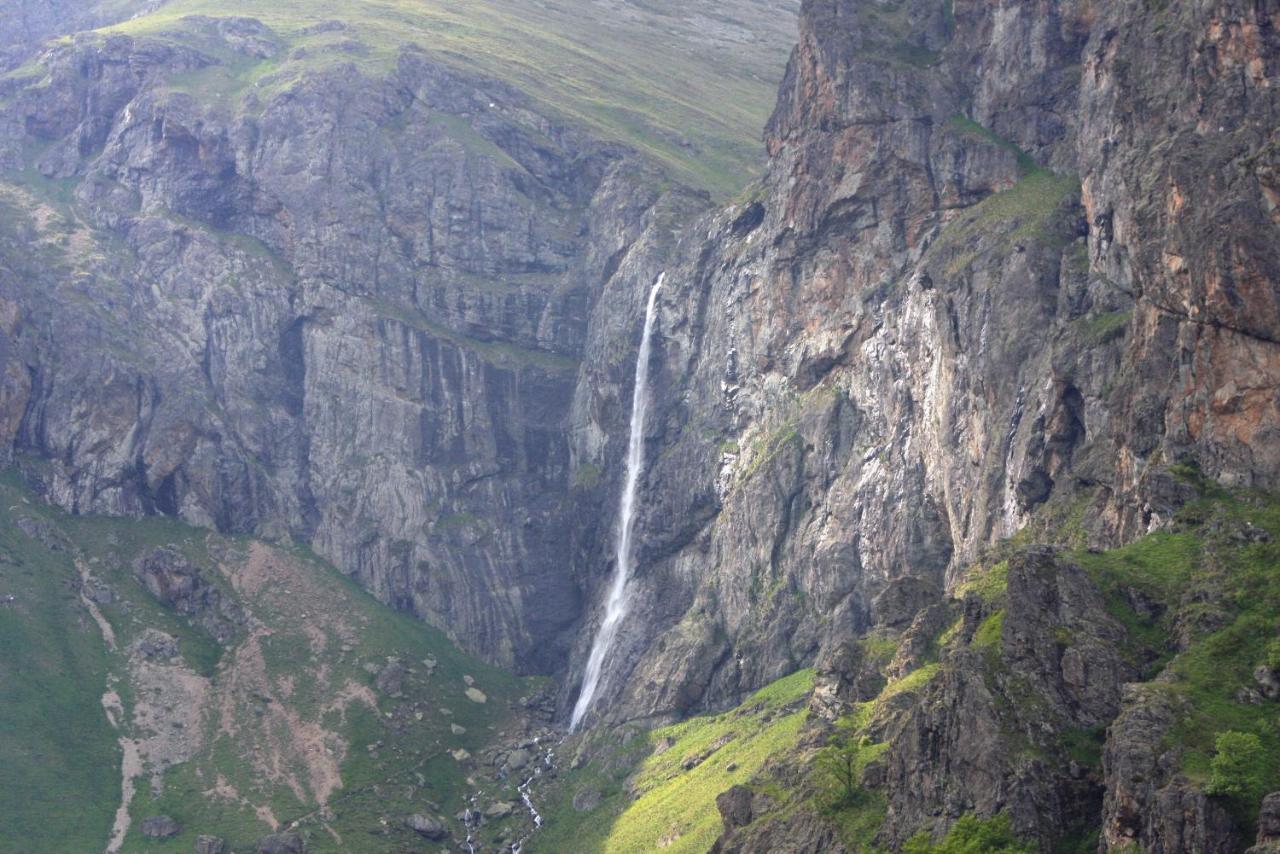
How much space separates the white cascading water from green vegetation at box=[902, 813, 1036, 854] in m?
82.2

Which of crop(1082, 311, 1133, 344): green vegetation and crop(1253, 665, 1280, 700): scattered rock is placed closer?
crop(1253, 665, 1280, 700): scattered rock

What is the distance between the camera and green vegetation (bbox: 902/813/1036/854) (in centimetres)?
6881

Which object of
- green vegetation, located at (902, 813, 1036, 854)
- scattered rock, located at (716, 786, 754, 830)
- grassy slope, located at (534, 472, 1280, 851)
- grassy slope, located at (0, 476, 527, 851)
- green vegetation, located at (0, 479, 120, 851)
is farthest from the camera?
grassy slope, located at (0, 476, 527, 851)

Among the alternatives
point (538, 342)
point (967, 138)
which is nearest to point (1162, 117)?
point (967, 138)

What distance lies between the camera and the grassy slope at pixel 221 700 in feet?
441

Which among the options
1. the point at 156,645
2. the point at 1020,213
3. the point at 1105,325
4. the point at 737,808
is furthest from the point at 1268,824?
the point at 156,645

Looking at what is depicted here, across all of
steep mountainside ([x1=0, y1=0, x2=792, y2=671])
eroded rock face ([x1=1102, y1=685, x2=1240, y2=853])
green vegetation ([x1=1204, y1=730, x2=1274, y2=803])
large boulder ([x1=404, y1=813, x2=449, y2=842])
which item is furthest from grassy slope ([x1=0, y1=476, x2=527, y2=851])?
green vegetation ([x1=1204, y1=730, x2=1274, y2=803])

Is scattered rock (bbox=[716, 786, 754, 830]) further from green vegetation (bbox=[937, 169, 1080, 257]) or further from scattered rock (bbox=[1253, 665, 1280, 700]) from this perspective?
green vegetation (bbox=[937, 169, 1080, 257])

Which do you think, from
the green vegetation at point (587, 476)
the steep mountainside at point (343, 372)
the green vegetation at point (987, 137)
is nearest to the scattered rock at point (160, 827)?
the steep mountainside at point (343, 372)

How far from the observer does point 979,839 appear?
230 feet

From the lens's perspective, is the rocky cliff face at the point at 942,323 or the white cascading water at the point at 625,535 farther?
the white cascading water at the point at 625,535

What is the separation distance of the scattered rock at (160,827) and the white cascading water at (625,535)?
39.3 meters

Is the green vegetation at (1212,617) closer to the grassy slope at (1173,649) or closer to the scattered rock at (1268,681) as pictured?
the grassy slope at (1173,649)

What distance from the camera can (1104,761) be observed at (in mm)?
66812
